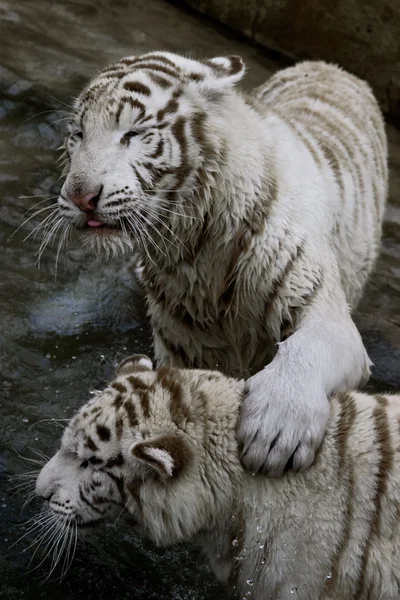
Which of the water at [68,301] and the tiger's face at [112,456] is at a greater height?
the tiger's face at [112,456]

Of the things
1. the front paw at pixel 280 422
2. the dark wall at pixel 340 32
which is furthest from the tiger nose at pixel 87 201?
the dark wall at pixel 340 32

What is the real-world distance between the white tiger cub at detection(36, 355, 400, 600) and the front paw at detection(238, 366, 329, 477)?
0.03m

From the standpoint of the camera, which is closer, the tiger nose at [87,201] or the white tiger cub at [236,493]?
the white tiger cub at [236,493]

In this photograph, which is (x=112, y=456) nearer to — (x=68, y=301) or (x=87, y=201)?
(x=87, y=201)

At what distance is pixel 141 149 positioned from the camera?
2.91 metres

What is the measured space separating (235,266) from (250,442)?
2.45 feet

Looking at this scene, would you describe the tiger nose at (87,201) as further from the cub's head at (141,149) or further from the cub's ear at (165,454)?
the cub's ear at (165,454)

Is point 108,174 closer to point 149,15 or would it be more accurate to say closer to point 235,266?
point 235,266

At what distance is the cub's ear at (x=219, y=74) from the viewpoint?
3.05 m

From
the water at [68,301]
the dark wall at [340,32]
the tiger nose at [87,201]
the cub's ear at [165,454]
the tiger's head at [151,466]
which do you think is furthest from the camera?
the dark wall at [340,32]

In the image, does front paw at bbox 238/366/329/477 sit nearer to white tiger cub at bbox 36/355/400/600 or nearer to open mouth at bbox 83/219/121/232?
white tiger cub at bbox 36/355/400/600

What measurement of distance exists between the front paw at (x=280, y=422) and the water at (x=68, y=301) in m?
0.67

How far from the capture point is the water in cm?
301

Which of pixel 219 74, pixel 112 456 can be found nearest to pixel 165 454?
pixel 112 456
